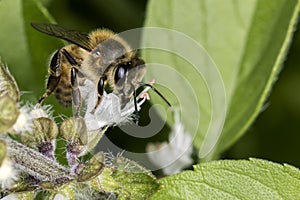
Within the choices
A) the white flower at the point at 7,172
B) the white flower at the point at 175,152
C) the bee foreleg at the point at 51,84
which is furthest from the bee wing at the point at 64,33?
the white flower at the point at 175,152

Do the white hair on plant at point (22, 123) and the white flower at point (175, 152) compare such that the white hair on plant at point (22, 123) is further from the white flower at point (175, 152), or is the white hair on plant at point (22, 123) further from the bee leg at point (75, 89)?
the white flower at point (175, 152)

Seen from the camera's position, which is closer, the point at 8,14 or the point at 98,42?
the point at 98,42

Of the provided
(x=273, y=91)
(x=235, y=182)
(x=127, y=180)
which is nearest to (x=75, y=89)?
(x=127, y=180)

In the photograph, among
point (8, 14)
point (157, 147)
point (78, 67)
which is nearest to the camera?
point (78, 67)

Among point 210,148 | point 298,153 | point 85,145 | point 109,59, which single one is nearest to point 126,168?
point 85,145

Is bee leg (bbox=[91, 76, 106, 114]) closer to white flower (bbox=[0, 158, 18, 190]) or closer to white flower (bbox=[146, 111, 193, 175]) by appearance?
white flower (bbox=[0, 158, 18, 190])

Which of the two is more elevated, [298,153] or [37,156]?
[37,156]

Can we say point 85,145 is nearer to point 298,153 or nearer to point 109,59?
point 109,59
